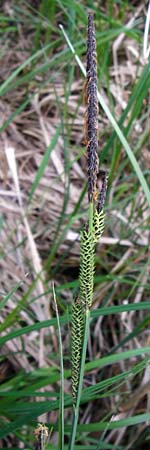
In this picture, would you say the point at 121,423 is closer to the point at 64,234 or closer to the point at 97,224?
the point at 97,224

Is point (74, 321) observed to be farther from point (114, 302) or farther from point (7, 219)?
point (7, 219)

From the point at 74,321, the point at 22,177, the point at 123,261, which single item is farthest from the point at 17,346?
the point at 74,321

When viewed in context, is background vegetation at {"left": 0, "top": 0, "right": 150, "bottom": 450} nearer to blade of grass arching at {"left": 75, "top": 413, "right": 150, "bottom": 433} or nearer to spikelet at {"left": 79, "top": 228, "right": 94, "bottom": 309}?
blade of grass arching at {"left": 75, "top": 413, "right": 150, "bottom": 433}

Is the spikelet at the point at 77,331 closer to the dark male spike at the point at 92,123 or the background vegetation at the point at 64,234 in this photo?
the dark male spike at the point at 92,123

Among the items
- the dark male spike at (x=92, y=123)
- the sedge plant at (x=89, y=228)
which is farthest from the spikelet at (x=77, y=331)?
the dark male spike at (x=92, y=123)

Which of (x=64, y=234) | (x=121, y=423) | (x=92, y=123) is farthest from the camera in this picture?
(x=64, y=234)

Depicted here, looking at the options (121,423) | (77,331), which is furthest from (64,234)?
(77,331)
